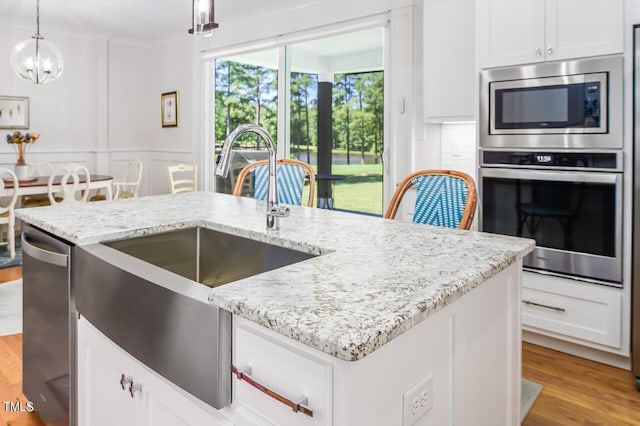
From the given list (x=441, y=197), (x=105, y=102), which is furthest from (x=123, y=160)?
(x=441, y=197)

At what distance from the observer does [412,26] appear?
3.77 metres

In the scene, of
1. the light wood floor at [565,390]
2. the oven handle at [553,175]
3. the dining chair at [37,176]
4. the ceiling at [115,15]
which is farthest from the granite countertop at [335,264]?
the dining chair at [37,176]

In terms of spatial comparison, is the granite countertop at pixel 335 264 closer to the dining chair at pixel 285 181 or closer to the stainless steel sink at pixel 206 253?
the stainless steel sink at pixel 206 253

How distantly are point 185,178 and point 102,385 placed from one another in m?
5.09

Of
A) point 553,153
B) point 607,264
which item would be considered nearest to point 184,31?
point 553,153

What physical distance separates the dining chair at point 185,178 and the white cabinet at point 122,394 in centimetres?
410

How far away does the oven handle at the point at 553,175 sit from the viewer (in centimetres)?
241

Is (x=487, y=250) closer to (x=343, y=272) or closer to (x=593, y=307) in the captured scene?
(x=343, y=272)

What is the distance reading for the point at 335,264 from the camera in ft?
3.91

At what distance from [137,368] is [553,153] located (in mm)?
2321

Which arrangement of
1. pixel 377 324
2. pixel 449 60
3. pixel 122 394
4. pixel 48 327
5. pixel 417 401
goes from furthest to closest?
1. pixel 449 60
2. pixel 48 327
3. pixel 122 394
4. pixel 417 401
5. pixel 377 324

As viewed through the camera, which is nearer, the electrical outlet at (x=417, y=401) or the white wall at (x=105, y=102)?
A: the electrical outlet at (x=417, y=401)

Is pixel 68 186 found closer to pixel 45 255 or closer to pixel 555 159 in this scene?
pixel 45 255
